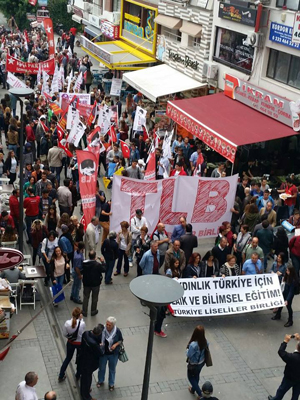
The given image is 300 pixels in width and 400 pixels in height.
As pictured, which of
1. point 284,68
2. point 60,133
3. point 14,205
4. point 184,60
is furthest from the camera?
point 184,60

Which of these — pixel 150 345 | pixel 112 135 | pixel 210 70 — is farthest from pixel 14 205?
pixel 210 70

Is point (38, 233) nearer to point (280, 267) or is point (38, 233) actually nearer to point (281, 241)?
point (280, 267)

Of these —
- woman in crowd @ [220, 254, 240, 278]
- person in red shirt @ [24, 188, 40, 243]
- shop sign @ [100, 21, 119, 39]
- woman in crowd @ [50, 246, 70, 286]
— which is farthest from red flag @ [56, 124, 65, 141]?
shop sign @ [100, 21, 119, 39]

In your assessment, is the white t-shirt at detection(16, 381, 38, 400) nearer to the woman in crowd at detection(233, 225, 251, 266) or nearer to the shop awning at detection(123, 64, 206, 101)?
the woman in crowd at detection(233, 225, 251, 266)

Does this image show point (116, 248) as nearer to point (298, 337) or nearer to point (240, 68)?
point (298, 337)

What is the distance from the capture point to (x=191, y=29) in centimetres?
2569

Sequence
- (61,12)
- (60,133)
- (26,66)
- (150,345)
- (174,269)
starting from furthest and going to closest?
(61,12)
(26,66)
(60,133)
(174,269)
(150,345)

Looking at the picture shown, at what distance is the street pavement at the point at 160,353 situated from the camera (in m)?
10.3

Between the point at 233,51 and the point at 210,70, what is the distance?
54.8 inches

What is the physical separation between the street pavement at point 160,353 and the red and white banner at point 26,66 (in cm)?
1608

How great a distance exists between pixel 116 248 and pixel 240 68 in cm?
1170

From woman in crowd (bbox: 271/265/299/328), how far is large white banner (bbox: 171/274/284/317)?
0.12 metres

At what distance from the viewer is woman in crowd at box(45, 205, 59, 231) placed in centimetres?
1375

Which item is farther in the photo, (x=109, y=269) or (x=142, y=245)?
(x=109, y=269)
